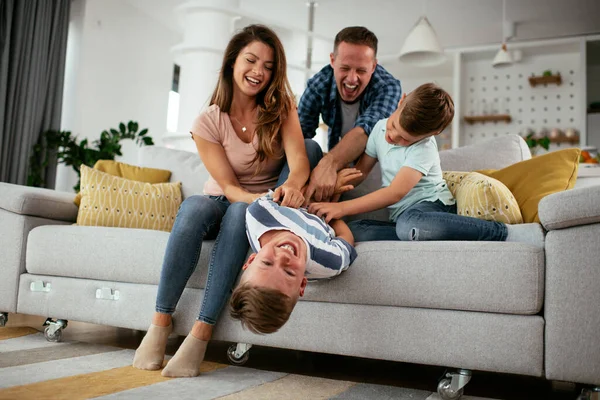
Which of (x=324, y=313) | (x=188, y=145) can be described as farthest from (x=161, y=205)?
(x=188, y=145)

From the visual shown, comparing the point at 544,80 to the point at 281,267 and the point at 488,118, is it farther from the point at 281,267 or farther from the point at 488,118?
the point at 281,267

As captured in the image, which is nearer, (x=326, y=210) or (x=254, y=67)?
(x=326, y=210)

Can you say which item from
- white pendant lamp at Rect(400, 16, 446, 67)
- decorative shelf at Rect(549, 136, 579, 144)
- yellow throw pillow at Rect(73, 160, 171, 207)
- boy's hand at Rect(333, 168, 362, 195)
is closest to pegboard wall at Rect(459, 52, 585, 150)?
decorative shelf at Rect(549, 136, 579, 144)

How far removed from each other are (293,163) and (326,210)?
23 centimetres

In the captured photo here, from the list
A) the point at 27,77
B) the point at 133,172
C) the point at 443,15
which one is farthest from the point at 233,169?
the point at 443,15

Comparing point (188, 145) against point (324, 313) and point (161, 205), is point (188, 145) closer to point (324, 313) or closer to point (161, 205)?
point (161, 205)

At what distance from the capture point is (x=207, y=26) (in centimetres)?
541

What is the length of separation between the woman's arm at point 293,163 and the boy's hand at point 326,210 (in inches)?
2.1

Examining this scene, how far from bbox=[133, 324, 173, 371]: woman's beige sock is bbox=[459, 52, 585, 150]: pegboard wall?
5934 mm

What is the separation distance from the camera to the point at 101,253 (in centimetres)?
203

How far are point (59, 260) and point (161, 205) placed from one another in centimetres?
49

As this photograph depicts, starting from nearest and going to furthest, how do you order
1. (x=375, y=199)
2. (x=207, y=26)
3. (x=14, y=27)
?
(x=375, y=199), (x=14, y=27), (x=207, y=26)

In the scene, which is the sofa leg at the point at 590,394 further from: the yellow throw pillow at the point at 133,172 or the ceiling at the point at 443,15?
the ceiling at the point at 443,15

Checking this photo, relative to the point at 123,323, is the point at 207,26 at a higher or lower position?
higher
